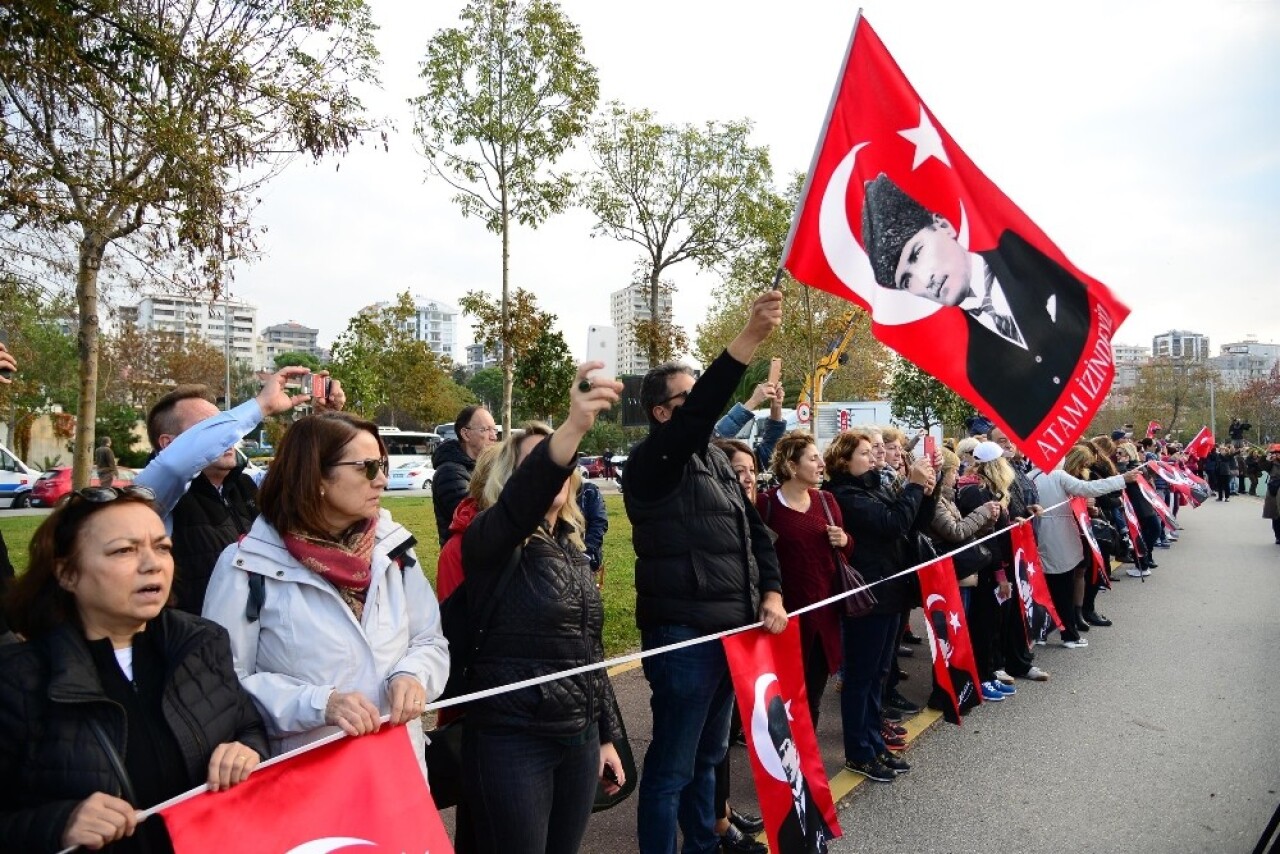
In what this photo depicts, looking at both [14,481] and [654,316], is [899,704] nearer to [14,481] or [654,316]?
[654,316]

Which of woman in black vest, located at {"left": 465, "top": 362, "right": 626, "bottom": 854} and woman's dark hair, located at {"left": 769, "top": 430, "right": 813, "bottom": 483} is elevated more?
woman's dark hair, located at {"left": 769, "top": 430, "right": 813, "bottom": 483}

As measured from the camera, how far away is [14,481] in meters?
27.1

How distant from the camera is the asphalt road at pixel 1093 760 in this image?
426 cm

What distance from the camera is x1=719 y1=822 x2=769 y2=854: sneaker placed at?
4062mm

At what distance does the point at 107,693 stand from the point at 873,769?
3.97 m

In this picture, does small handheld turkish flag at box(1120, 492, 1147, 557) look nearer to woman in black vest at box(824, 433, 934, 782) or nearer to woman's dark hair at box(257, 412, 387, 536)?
woman in black vest at box(824, 433, 934, 782)

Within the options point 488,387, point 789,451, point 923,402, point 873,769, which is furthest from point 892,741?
point 488,387

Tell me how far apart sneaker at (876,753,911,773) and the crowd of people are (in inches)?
3.1

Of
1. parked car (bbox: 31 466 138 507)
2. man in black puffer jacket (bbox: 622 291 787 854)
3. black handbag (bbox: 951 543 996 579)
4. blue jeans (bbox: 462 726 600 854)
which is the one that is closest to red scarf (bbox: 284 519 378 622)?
blue jeans (bbox: 462 726 600 854)

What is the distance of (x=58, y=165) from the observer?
23.3 feet

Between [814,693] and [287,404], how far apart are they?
130 inches

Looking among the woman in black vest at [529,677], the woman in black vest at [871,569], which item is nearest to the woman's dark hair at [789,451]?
the woman in black vest at [871,569]

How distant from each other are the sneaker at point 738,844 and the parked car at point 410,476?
34.2m

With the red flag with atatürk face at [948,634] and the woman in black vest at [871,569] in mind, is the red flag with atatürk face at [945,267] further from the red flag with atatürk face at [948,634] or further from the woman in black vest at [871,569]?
the red flag with atatürk face at [948,634]
